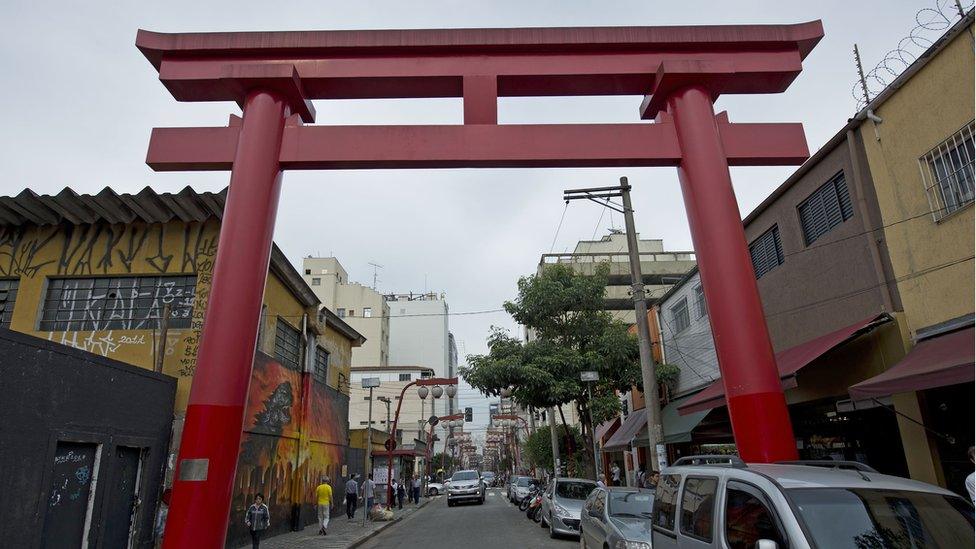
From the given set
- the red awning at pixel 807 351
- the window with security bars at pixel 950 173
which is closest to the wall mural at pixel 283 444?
the red awning at pixel 807 351

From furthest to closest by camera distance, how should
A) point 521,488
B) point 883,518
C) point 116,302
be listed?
Answer: point 521,488 < point 116,302 < point 883,518

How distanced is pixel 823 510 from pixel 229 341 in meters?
5.77

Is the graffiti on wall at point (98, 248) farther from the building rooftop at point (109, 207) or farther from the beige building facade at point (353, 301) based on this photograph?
the beige building facade at point (353, 301)

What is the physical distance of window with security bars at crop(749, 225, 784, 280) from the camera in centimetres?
1433

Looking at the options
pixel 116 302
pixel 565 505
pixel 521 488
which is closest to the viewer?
pixel 116 302

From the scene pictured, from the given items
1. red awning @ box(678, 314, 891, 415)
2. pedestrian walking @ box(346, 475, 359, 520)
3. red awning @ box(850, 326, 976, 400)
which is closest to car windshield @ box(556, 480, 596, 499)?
red awning @ box(678, 314, 891, 415)

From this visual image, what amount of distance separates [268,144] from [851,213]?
1017 cm

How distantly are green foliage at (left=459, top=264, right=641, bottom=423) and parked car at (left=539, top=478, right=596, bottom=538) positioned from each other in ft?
11.2

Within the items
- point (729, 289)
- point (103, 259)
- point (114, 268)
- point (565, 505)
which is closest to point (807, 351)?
point (729, 289)

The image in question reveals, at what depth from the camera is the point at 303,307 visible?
19.6 metres

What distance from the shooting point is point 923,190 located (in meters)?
9.47

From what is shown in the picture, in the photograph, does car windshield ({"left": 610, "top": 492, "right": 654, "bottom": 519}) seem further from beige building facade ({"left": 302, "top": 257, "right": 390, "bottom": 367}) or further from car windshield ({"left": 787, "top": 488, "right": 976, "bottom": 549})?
beige building facade ({"left": 302, "top": 257, "right": 390, "bottom": 367})

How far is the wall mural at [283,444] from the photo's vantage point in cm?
1524

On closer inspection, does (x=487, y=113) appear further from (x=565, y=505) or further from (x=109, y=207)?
(x=565, y=505)
